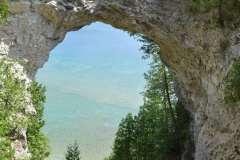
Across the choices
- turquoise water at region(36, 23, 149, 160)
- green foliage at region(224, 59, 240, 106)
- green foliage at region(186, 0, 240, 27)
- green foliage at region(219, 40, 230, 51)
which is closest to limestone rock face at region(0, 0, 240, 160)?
green foliage at region(219, 40, 230, 51)

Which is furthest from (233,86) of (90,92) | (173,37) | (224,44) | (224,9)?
(90,92)

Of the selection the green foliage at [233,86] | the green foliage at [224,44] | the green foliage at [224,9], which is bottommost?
the green foliage at [233,86]

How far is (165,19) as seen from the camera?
10953mm

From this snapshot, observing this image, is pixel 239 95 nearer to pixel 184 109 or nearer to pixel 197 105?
pixel 197 105

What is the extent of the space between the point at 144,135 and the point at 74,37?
35623 mm

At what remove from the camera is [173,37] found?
10977 millimetres

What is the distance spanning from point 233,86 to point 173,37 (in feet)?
13.4

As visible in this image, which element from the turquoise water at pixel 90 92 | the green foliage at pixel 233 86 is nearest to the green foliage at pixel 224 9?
the green foliage at pixel 233 86

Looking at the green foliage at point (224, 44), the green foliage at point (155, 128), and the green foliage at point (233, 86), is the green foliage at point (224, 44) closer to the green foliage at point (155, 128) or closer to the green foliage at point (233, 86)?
the green foliage at point (233, 86)

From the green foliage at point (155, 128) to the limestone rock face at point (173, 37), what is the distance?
330 centimetres

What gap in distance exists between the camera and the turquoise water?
941 inches

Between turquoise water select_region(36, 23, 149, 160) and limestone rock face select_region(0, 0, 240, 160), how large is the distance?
13.7 metres

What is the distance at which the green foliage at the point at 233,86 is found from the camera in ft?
24.7

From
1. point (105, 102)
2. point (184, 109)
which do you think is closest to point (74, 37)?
point (105, 102)
